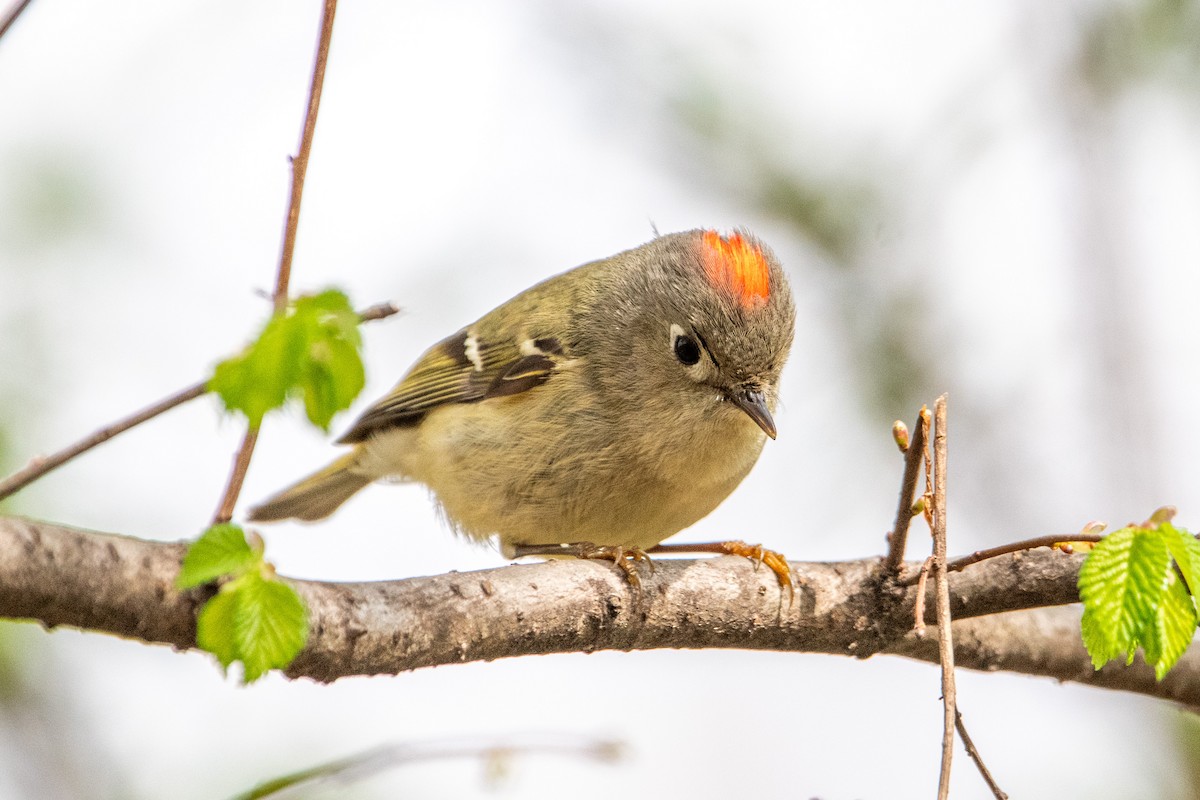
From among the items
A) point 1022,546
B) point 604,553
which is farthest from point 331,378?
point 604,553

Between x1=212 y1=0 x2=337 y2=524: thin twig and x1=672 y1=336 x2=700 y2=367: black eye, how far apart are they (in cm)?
A: 192

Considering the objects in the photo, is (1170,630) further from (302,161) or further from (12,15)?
(12,15)

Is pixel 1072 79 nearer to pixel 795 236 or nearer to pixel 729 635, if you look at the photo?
pixel 795 236

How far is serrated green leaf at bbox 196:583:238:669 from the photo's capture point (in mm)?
1442

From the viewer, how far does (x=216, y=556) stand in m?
1.40

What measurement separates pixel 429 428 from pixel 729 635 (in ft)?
4.96

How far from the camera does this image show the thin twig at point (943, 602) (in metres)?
1.58

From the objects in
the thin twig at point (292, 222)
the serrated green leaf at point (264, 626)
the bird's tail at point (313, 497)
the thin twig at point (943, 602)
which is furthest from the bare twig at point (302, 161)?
the bird's tail at point (313, 497)

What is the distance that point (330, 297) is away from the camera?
1.46 metres

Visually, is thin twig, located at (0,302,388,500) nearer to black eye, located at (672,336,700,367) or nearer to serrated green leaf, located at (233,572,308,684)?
serrated green leaf, located at (233,572,308,684)

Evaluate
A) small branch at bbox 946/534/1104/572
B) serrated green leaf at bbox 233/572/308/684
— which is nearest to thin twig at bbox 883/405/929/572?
small branch at bbox 946/534/1104/572

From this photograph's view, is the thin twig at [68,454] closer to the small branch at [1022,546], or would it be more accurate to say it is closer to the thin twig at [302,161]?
the thin twig at [302,161]

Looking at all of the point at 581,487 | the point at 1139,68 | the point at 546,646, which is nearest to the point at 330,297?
the point at 546,646

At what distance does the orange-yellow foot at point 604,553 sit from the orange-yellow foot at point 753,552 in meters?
0.25
